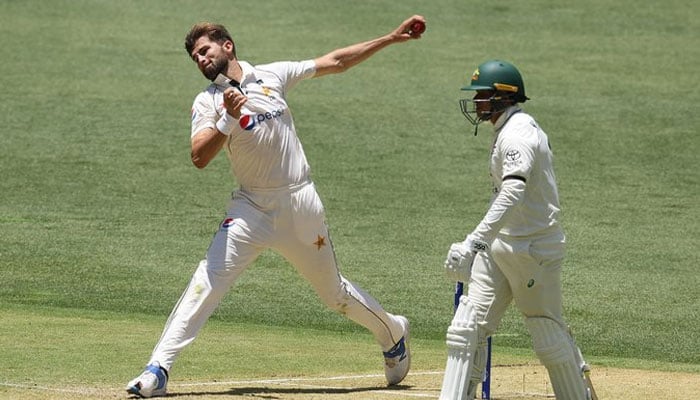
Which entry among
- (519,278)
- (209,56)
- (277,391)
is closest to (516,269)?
(519,278)

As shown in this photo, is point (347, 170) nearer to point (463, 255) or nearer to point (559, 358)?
point (559, 358)

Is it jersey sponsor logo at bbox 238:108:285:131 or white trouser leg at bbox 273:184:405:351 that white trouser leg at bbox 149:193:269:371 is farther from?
jersey sponsor logo at bbox 238:108:285:131

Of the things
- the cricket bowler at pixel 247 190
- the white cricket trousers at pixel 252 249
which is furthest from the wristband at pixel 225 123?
the white cricket trousers at pixel 252 249

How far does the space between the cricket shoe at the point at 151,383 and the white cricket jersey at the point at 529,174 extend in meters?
2.11

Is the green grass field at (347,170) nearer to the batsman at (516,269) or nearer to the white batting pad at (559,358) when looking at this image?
the batsman at (516,269)

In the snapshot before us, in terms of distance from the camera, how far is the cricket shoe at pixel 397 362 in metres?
8.64

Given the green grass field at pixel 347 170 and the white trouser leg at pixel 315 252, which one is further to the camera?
the green grass field at pixel 347 170

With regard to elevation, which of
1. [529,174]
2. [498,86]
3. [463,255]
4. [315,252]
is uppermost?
[498,86]

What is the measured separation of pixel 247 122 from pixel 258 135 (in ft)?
0.34

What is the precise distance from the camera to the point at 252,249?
26.7ft

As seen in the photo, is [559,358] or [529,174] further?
[559,358]

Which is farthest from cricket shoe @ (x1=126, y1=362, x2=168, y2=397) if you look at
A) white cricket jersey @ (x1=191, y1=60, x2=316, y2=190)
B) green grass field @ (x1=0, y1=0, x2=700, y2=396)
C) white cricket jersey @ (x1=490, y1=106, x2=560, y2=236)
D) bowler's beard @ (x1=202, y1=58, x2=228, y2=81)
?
white cricket jersey @ (x1=490, y1=106, x2=560, y2=236)

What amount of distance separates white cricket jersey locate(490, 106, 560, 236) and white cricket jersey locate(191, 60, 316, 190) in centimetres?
136

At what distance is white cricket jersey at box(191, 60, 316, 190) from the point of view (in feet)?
26.4
